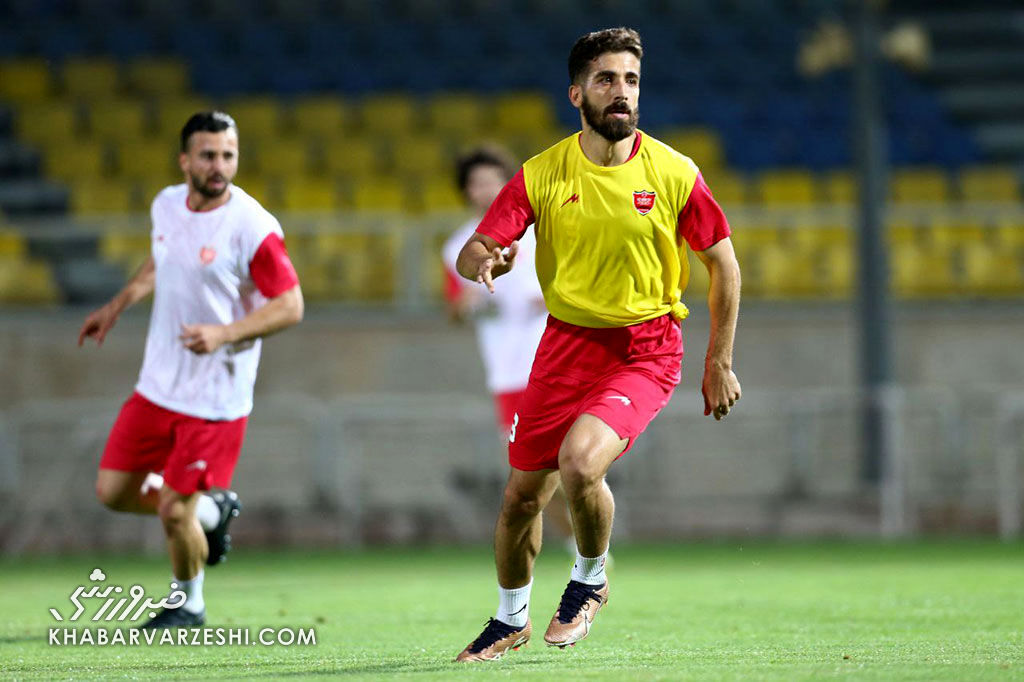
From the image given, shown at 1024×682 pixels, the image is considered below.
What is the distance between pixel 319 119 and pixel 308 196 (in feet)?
7.75

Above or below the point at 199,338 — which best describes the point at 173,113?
above

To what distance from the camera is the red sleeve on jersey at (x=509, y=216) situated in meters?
6.63

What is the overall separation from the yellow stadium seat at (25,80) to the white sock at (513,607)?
16.1 metres

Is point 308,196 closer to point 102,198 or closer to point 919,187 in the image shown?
point 102,198

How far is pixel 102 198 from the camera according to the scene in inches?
760

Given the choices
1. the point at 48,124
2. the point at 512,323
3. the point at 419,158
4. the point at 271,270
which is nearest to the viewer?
the point at 271,270

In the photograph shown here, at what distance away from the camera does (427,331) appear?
17375 mm

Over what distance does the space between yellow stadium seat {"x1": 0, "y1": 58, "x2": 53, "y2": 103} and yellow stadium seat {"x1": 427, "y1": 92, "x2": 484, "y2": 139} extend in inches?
179

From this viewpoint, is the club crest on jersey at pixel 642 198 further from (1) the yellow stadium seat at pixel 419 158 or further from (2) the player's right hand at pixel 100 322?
(1) the yellow stadium seat at pixel 419 158

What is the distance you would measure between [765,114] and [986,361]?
19.7 feet

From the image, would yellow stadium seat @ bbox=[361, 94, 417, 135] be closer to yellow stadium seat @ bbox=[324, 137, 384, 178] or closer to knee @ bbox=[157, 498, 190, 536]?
yellow stadium seat @ bbox=[324, 137, 384, 178]

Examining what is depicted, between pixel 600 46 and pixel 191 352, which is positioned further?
pixel 191 352

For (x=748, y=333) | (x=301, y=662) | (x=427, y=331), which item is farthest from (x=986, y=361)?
(x=301, y=662)

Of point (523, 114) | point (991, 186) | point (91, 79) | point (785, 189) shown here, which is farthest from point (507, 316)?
point (91, 79)
